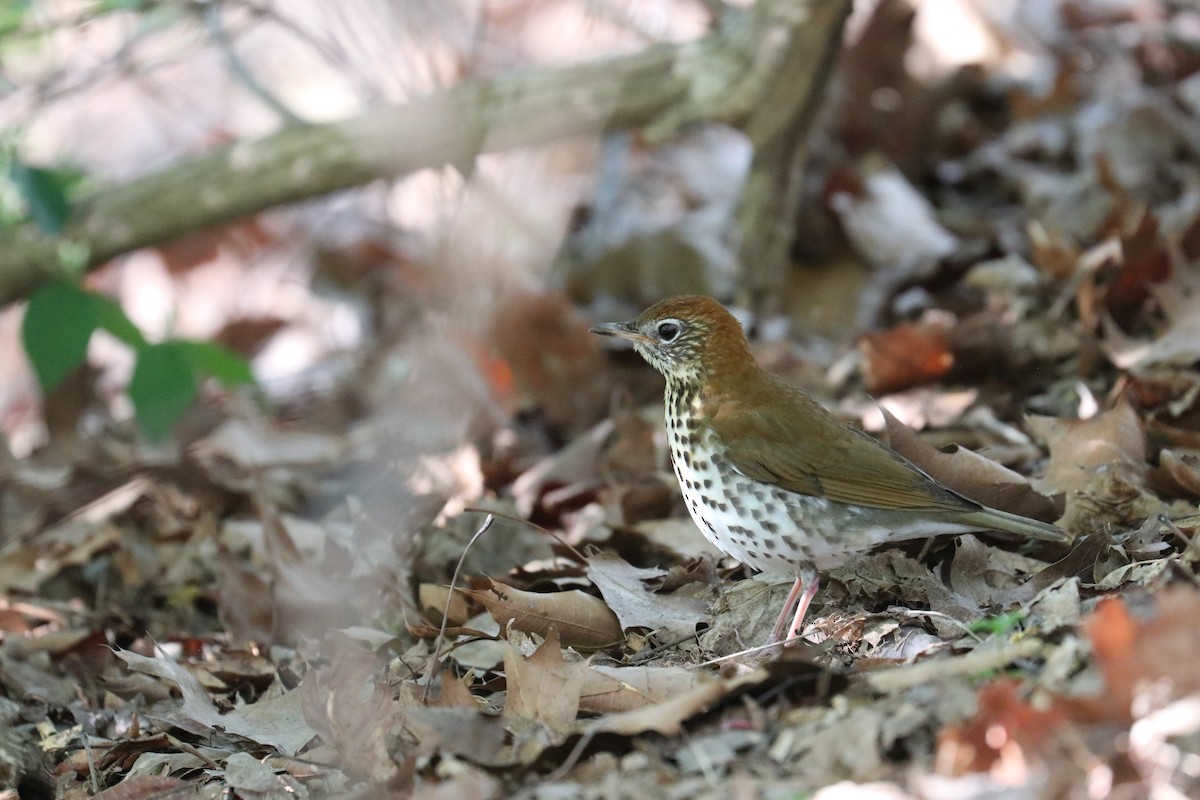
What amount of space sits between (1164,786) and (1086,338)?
3032 millimetres

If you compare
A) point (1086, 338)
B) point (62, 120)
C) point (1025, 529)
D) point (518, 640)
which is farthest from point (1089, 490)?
point (62, 120)

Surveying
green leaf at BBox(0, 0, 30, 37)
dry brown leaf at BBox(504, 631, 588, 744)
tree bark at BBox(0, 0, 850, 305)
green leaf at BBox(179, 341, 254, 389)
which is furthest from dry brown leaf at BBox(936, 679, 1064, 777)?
green leaf at BBox(0, 0, 30, 37)

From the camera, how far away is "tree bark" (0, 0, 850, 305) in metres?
5.68

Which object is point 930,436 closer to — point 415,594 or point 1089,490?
point 1089,490

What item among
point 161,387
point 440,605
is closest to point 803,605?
point 440,605

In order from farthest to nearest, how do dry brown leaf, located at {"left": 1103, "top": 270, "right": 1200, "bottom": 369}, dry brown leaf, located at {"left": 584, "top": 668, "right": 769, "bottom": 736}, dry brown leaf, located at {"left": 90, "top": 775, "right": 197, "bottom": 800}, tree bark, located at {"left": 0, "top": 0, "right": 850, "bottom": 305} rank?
tree bark, located at {"left": 0, "top": 0, "right": 850, "bottom": 305} < dry brown leaf, located at {"left": 1103, "top": 270, "right": 1200, "bottom": 369} < dry brown leaf, located at {"left": 90, "top": 775, "right": 197, "bottom": 800} < dry brown leaf, located at {"left": 584, "top": 668, "right": 769, "bottom": 736}

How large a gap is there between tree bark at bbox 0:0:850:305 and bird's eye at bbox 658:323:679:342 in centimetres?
192

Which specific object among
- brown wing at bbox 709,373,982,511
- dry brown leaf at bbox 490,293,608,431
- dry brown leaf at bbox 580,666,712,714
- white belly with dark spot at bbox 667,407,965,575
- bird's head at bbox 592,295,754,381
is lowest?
dry brown leaf at bbox 490,293,608,431

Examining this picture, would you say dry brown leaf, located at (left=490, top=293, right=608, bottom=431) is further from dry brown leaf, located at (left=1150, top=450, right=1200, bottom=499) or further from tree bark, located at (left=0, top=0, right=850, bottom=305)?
dry brown leaf, located at (left=1150, top=450, right=1200, bottom=499)

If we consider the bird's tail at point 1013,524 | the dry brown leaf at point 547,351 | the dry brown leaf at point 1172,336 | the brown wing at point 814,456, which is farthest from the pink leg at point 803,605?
the dry brown leaf at point 547,351

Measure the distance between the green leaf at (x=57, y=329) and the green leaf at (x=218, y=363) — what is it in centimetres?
40

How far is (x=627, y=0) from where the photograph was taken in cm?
567

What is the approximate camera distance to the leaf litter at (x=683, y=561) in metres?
2.57

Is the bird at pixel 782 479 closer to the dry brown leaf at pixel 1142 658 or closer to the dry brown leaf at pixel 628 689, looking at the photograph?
the dry brown leaf at pixel 628 689
